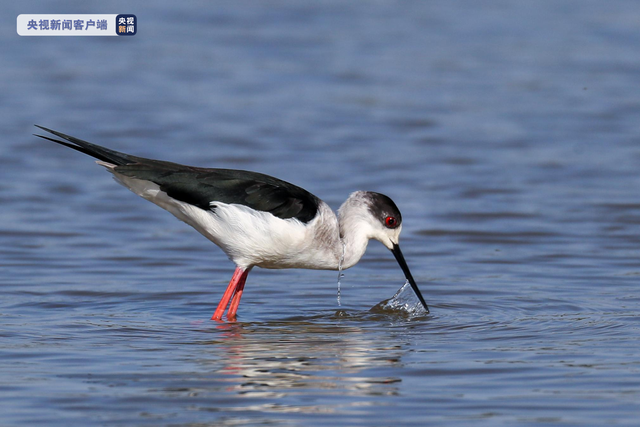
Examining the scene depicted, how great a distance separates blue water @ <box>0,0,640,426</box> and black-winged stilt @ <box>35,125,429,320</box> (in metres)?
0.45

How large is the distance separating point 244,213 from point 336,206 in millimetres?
3725

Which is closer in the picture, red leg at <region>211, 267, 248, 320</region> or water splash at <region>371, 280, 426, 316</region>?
red leg at <region>211, 267, 248, 320</region>

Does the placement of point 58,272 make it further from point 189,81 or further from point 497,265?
point 189,81

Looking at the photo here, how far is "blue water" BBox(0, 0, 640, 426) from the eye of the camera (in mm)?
5387

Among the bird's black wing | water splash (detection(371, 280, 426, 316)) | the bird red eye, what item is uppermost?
the bird's black wing

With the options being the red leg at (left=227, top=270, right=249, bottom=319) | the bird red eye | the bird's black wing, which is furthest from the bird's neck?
the red leg at (left=227, top=270, right=249, bottom=319)

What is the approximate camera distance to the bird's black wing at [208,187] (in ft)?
22.7

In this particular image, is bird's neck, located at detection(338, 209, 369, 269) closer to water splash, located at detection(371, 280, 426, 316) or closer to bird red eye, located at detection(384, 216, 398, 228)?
bird red eye, located at detection(384, 216, 398, 228)

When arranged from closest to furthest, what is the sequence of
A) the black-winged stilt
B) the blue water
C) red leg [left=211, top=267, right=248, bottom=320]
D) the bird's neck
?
the blue water → the black-winged stilt → red leg [left=211, top=267, right=248, bottom=320] → the bird's neck

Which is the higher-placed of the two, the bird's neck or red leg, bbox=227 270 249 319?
the bird's neck

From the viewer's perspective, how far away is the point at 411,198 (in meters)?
11.2

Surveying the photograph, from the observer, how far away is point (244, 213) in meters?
6.91

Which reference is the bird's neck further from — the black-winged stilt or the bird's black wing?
the bird's black wing

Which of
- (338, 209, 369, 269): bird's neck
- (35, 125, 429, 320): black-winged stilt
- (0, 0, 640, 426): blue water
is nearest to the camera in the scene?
(0, 0, 640, 426): blue water
